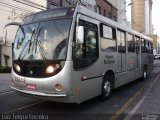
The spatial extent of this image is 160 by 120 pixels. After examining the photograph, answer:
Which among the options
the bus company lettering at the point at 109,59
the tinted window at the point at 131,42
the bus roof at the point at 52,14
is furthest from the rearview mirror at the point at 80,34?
the tinted window at the point at 131,42

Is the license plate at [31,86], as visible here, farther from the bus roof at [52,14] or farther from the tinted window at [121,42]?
the tinted window at [121,42]

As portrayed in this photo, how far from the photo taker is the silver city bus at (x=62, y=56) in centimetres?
773

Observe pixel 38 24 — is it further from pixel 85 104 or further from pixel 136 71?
pixel 136 71

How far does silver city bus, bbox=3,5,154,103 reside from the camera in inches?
304

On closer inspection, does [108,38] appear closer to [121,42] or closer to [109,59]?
[109,59]

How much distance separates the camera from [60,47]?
7.81 m

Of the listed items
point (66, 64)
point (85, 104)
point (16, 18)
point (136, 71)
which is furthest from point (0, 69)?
point (66, 64)

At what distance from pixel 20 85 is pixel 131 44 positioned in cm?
697

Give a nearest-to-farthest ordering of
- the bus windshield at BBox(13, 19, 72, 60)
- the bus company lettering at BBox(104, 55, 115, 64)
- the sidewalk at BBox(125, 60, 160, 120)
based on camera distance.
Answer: the sidewalk at BBox(125, 60, 160, 120) → the bus windshield at BBox(13, 19, 72, 60) → the bus company lettering at BBox(104, 55, 115, 64)

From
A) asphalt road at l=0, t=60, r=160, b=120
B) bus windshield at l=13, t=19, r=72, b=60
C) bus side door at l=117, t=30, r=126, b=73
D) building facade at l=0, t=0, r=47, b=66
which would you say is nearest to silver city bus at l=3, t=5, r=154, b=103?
bus windshield at l=13, t=19, r=72, b=60

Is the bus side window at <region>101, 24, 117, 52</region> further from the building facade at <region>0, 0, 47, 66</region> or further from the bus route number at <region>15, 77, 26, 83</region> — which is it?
the building facade at <region>0, 0, 47, 66</region>

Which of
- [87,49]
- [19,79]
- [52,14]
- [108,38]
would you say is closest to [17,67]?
[19,79]

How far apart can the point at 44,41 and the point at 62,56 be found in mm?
762

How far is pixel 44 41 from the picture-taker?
8078 millimetres
